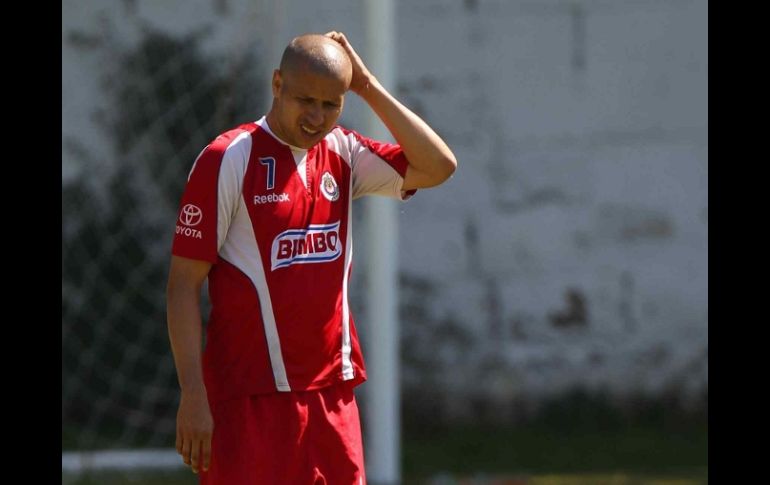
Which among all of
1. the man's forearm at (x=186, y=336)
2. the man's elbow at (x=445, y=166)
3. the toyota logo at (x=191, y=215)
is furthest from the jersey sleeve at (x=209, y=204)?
the man's elbow at (x=445, y=166)

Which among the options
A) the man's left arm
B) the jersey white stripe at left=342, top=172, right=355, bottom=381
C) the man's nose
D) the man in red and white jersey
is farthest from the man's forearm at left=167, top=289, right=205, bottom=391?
the man's left arm

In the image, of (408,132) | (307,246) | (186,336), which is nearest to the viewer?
(186,336)

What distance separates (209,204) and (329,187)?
13.5 inches

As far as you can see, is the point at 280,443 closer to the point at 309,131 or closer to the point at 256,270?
the point at 256,270

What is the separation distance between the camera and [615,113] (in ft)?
22.9

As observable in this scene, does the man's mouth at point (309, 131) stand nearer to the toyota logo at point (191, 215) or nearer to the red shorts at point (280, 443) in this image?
the toyota logo at point (191, 215)

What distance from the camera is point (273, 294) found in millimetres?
3252

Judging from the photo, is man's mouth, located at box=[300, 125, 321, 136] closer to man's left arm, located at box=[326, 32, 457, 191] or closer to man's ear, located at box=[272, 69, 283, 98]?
man's ear, located at box=[272, 69, 283, 98]

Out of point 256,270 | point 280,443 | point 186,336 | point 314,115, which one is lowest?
point 280,443

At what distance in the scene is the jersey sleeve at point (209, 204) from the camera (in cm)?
319

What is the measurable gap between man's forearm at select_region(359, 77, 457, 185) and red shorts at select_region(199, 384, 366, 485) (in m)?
0.64

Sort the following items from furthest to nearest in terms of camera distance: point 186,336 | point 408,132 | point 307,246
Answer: point 408,132
point 307,246
point 186,336

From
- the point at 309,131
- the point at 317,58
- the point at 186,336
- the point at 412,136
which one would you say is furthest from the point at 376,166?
the point at 186,336

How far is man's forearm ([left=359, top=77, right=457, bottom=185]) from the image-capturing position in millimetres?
3389
